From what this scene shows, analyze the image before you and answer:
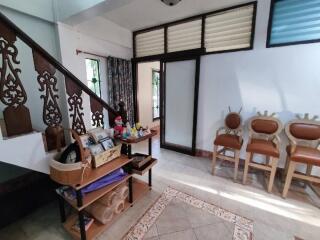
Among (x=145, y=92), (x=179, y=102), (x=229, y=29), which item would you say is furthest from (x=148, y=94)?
(x=229, y=29)

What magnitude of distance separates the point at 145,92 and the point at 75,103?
3.19 metres

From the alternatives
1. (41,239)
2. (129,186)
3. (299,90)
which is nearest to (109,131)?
(129,186)

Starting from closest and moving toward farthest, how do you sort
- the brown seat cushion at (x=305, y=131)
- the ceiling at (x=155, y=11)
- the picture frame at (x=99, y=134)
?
the picture frame at (x=99, y=134) → the brown seat cushion at (x=305, y=131) → the ceiling at (x=155, y=11)

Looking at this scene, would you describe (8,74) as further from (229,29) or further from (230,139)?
(229,29)

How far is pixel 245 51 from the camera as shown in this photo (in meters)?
2.48

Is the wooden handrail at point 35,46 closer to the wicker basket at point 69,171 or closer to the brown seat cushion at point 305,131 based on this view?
the wicker basket at point 69,171

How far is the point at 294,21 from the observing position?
2133 mm

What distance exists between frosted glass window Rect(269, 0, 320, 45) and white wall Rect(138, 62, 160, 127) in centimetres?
292

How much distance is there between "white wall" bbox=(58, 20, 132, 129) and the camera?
7.30 feet

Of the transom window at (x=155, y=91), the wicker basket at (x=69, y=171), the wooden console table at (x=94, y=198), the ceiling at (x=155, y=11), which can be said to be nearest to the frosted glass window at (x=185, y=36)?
the ceiling at (x=155, y=11)

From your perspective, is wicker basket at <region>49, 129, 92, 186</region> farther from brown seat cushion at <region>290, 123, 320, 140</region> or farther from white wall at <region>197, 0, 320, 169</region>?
brown seat cushion at <region>290, 123, 320, 140</region>

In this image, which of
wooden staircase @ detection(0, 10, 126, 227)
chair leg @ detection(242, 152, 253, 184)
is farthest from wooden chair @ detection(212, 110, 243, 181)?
wooden staircase @ detection(0, 10, 126, 227)

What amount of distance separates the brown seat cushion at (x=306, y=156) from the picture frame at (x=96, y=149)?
7.11ft

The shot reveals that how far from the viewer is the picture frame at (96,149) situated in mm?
1470
